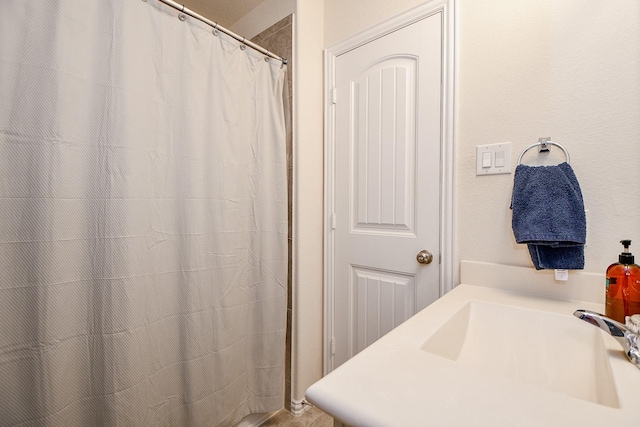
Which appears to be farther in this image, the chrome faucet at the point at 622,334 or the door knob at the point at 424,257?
the door knob at the point at 424,257

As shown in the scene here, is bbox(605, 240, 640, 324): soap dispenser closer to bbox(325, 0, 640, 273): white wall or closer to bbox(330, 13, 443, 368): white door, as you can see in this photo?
bbox(325, 0, 640, 273): white wall

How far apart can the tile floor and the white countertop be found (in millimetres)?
1136

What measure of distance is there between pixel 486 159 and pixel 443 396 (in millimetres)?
896

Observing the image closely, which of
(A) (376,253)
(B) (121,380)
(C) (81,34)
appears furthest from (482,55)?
(B) (121,380)

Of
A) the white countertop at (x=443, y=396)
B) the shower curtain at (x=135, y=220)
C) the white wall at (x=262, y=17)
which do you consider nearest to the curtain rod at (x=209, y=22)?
the shower curtain at (x=135, y=220)

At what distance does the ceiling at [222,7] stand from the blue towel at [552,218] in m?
1.66

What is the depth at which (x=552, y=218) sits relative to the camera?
33.8 inches

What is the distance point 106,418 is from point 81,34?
1.22m

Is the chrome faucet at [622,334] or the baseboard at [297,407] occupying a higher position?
the chrome faucet at [622,334]

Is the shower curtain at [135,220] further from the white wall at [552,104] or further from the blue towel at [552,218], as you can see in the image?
the blue towel at [552,218]

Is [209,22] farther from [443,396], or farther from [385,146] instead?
[443,396]

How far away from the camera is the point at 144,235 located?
1.03 m

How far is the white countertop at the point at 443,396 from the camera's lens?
40cm

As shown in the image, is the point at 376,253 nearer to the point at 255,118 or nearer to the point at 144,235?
the point at 255,118
